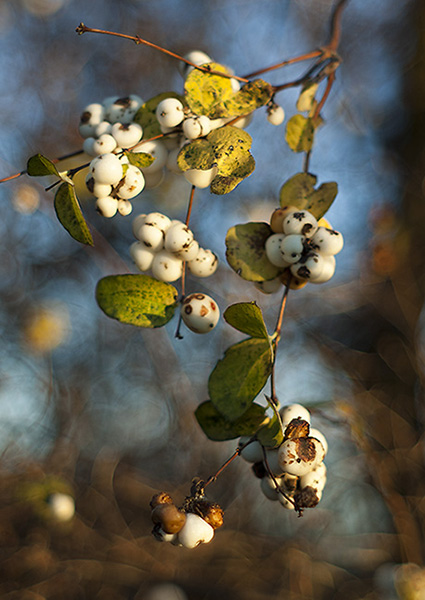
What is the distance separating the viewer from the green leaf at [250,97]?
53 cm

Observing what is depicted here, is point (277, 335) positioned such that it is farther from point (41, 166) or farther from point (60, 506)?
point (60, 506)

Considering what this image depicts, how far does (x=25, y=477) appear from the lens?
1879mm

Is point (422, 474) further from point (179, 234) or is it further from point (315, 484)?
point (179, 234)

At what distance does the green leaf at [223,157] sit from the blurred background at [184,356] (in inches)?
47.4

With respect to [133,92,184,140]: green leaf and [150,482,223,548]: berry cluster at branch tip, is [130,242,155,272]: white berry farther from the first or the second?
[150,482,223,548]: berry cluster at branch tip

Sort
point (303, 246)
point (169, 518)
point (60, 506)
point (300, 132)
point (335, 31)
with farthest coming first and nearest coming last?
point (60, 506), point (335, 31), point (300, 132), point (303, 246), point (169, 518)

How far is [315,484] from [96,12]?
2237 mm

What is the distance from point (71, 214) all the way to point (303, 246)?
0.26 metres

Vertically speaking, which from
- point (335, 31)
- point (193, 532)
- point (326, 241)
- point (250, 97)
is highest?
point (335, 31)

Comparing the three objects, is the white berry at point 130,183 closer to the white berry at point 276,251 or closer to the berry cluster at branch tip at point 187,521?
the white berry at point 276,251

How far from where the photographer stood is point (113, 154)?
487 millimetres

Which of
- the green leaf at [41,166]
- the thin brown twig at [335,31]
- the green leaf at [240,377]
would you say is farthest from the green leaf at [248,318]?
the thin brown twig at [335,31]

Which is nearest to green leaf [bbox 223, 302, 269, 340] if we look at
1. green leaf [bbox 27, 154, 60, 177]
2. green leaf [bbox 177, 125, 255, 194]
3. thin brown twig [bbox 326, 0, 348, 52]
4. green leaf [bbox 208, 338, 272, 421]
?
green leaf [bbox 208, 338, 272, 421]

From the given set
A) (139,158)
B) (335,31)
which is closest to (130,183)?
(139,158)
